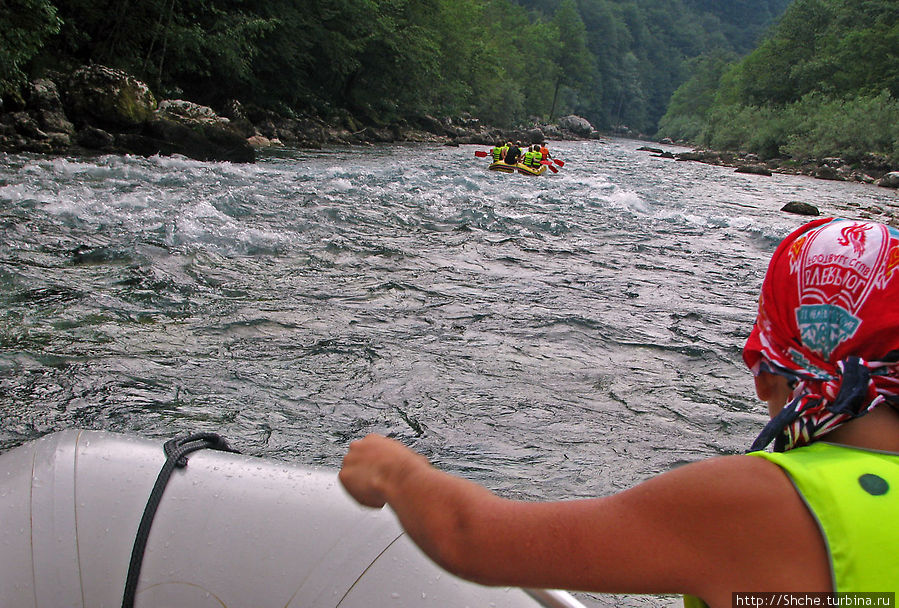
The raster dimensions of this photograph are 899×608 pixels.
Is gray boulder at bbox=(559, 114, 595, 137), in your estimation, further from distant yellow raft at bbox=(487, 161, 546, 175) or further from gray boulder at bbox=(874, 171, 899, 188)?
distant yellow raft at bbox=(487, 161, 546, 175)

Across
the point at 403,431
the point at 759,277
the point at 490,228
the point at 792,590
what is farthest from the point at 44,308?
the point at 759,277

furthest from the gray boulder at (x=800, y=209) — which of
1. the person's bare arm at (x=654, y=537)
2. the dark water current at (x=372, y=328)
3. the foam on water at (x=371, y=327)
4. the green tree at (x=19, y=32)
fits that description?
the green tree at (x=19, y=32)

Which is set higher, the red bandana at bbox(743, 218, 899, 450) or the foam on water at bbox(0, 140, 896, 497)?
the red bandana at bbox(743, 218, 899, 450)

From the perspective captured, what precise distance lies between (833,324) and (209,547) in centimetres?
124

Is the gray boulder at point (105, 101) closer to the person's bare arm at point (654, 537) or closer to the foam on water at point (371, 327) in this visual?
the foam on water at point (371, 327)

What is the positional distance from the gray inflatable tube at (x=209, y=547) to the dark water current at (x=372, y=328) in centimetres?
128

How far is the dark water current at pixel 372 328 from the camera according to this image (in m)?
2.97

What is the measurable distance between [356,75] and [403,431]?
25.5 metres

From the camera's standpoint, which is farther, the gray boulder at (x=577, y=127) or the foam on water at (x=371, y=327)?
the gray boulder at (x=577, y=127)

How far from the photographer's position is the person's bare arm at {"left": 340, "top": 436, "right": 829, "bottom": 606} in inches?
29.7

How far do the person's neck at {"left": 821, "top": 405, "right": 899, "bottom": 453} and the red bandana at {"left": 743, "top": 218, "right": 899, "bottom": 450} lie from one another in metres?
0.01

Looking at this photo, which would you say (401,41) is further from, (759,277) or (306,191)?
(759,277)

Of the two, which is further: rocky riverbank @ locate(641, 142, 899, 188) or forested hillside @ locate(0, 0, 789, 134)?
rocky riverbank @ locate(641, 142, 899, 188)

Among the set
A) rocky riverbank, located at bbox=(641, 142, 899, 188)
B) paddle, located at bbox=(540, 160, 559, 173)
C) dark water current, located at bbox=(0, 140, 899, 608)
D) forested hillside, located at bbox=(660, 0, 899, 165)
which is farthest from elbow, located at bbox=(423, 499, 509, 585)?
forested hillside, located at bbox=(660, 0, 899, 165)
